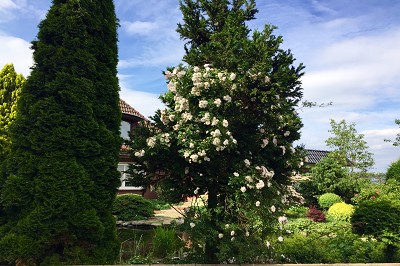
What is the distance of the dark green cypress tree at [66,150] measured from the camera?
5383mm

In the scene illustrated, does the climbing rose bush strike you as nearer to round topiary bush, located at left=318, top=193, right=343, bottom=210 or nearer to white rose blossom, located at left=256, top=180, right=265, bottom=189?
white rose blossom, located at left=256, top=180, right=265, bottom=189

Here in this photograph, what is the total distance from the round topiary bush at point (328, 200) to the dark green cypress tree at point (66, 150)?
1361 centimetres

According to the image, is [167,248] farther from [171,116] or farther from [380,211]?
[380,211]

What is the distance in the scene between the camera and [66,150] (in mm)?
5609

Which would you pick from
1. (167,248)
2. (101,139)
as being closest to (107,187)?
(101,139)

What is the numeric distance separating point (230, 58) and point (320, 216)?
11.2m

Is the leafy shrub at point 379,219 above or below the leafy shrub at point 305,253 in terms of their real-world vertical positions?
above

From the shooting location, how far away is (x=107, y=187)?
6.03 metres

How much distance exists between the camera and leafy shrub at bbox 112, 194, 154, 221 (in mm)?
11430

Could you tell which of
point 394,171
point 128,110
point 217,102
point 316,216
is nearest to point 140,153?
point 217,102

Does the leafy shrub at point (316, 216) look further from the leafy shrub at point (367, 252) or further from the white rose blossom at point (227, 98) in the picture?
the white rose blossom at point (227, 98)

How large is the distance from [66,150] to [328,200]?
14.7 metres

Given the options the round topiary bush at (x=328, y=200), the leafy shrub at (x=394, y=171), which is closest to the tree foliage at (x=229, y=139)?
the leafy shrub at (x=394, y=171)

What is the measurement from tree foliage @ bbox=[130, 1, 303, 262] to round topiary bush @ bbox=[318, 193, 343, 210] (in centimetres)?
1157
